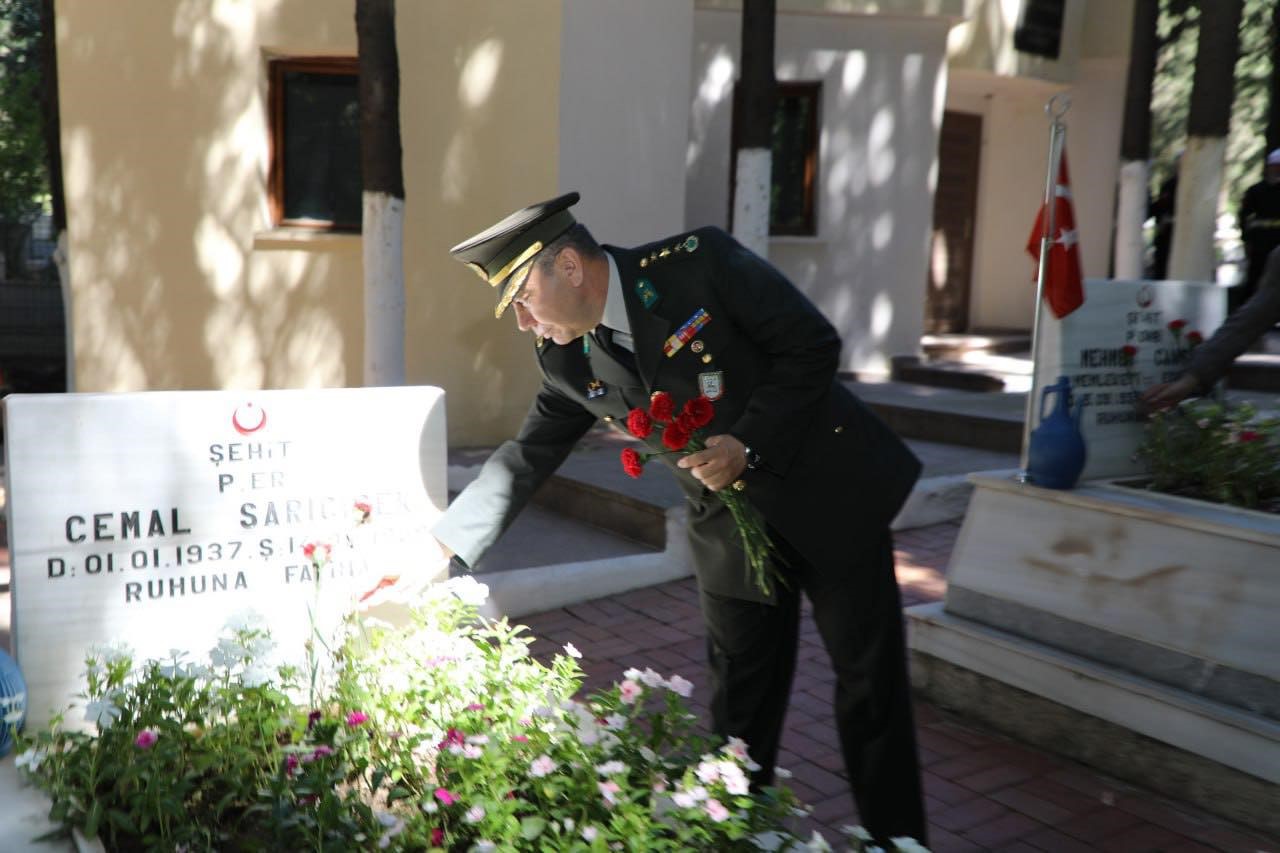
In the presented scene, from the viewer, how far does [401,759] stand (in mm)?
2445

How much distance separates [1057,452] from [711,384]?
1.91 m

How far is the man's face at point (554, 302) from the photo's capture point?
2.60 metres

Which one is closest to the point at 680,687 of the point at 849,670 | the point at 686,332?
the point at 849,670

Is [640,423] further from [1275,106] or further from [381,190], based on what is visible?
[1275,106]

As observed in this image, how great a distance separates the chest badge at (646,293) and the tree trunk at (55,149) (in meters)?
6.67

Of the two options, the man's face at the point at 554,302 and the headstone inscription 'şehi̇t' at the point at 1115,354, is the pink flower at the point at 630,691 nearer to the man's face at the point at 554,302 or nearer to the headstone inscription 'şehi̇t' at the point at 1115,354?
the man's face at the point at 554,302

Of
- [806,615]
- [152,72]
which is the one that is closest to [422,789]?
[806,615]

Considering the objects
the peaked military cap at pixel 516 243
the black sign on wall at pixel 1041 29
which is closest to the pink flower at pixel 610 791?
the peaked military cap at pixel 516 243

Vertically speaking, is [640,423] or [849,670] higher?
[640,423]

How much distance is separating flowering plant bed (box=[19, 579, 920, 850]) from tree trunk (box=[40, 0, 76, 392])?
6.25 metres

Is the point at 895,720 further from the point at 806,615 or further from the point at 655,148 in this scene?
the point at 655,148

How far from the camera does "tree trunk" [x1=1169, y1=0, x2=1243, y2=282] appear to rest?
7402 millimetres

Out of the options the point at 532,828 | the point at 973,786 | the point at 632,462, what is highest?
the point at 632,462

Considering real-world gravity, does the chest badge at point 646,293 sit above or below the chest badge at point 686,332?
above
